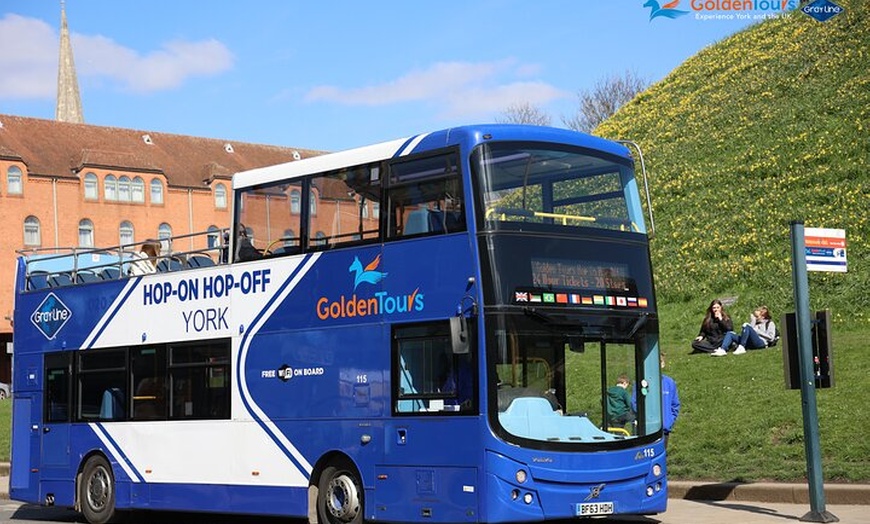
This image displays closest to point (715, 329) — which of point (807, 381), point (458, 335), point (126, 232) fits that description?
point (807, 381)

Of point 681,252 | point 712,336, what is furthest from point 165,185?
point 712,336

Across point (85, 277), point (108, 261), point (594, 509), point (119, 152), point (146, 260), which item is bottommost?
point (594, 509)

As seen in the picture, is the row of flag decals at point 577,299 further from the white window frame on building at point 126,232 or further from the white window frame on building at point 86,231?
the white window frame on building at point 126,232

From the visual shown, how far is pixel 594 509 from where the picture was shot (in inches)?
517

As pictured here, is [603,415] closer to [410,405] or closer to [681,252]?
[410,405]

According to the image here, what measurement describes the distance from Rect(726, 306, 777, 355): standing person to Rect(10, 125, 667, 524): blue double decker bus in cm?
1033

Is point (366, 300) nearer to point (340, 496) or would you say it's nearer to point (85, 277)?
point (340, 496)

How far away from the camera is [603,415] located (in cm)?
1351

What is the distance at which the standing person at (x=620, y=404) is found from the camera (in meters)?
13.6

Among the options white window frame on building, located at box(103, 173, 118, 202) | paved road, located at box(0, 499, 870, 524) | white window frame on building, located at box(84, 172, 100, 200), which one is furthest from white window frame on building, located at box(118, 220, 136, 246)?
paved road, located at box(0, 499, 870, 524)

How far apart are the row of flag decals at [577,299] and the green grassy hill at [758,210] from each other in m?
4.33

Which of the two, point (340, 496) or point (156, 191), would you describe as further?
point (156, 191)

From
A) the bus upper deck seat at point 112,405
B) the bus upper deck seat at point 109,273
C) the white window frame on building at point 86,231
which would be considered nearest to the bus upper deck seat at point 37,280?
the bus upper deck seat at point 109,273

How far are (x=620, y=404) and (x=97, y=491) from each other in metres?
8.45
